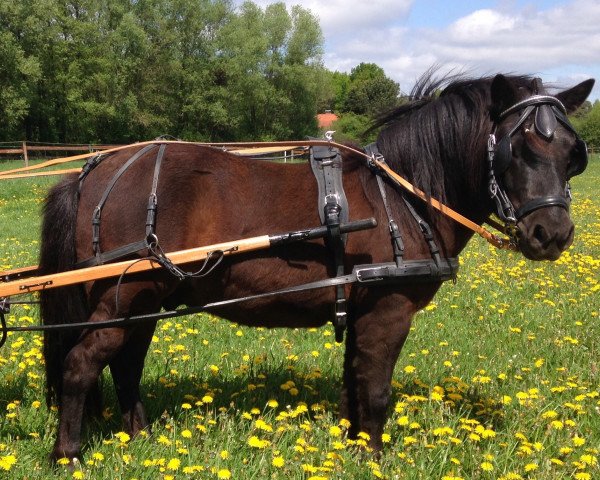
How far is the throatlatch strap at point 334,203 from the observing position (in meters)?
3.28

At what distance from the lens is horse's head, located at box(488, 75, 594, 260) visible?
10.3 ft

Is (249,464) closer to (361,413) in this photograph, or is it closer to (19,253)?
(361,413)

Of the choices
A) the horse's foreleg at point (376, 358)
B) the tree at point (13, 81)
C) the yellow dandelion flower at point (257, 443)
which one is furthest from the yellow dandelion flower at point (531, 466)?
the tree at point (13, 81)

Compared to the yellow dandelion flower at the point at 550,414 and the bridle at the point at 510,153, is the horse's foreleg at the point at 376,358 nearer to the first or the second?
→ the bridle at the point at 510,153

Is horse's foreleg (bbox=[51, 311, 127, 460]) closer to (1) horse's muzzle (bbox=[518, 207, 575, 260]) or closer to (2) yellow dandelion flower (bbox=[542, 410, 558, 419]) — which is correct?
(1) horse's muzzle (bbox=[518, 207, 575, 260])

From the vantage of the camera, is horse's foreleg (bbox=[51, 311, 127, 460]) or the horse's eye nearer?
the horse's eye

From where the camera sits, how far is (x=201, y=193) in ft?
11.0

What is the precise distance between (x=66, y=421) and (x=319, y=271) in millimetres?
1659

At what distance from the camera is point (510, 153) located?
320 cm

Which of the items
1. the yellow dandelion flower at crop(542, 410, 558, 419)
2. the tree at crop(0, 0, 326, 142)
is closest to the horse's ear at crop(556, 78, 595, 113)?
the yellow dandelion flower at crop(542, 410, 558, 419)

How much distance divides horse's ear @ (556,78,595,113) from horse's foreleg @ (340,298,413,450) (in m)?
1.51

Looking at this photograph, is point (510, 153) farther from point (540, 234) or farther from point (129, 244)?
point (129, 244)

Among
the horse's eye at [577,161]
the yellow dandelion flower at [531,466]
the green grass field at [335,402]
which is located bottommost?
the green grass field at [335,402]

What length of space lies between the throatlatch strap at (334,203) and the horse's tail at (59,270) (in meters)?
1.41
